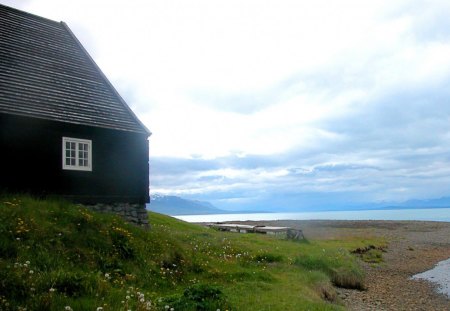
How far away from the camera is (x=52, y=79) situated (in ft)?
85.6

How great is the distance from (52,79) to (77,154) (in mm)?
4946

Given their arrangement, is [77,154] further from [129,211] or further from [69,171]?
[129,211]

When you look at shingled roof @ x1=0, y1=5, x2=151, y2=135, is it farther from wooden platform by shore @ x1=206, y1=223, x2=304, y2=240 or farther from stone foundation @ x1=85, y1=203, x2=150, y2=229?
wooden platform by shore @ x1=206, y1=223, x2=304, y2=240

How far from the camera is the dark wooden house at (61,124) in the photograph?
23156 millimetres

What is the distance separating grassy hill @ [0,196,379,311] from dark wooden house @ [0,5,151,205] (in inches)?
128

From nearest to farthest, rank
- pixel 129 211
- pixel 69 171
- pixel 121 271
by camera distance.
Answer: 1. pixel 121 271
2. pixel 69 171
3. pixel 129 211

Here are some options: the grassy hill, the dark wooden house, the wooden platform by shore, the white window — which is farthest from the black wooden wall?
the wooden platform by shore

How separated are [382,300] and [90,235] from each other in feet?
52.0

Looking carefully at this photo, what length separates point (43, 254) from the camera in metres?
15.0

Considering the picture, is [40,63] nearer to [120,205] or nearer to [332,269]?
[120,205]

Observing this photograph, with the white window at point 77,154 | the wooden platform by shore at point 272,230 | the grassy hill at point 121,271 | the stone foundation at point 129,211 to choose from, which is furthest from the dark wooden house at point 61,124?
the wooden platform by shore at point 272,230

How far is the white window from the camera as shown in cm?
2472

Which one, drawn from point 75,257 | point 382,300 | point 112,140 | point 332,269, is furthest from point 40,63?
point 382,300

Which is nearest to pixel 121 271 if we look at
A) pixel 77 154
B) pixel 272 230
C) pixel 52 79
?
pixel 77 154
